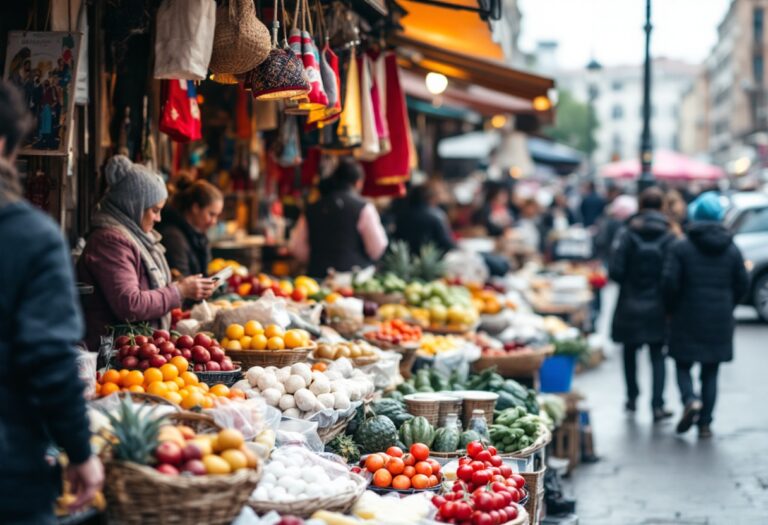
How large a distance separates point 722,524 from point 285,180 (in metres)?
6.66

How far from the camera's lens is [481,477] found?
4980 mm

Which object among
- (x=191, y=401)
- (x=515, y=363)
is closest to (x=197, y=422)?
(x=191, y=401)

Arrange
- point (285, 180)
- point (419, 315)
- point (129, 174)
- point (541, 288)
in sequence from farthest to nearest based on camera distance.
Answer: point (541, 288) → point (285, 180) → point (419, 315) → point (129, 174)

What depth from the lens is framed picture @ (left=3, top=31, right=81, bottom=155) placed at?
17.9 feet

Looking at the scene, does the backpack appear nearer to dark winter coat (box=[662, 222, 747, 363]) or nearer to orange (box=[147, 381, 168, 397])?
dark winter coat (box=[662, 222, 747, 363])

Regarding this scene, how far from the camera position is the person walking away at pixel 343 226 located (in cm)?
972

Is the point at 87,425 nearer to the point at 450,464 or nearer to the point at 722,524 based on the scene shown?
the point at 450,464

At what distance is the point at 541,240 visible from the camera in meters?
21.8

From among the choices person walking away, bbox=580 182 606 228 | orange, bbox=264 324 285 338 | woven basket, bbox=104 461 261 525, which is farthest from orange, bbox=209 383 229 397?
person walking away, bbox=580 182 606 228

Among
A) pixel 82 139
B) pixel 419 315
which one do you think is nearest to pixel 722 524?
pixel 419 315

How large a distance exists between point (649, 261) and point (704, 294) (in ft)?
2.71

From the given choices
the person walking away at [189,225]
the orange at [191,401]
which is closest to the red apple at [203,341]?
the orange at [191,401]

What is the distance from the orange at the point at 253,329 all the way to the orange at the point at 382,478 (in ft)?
4.28

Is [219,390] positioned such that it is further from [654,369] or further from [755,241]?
[755,241]
